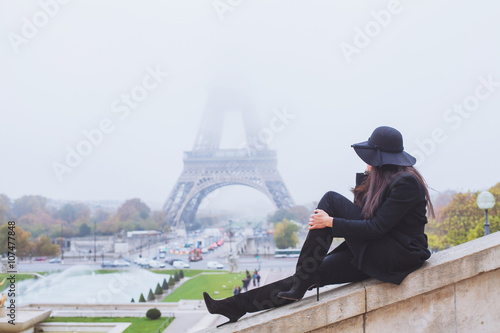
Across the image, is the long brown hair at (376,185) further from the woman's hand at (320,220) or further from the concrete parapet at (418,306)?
the concrete parapet at (418,306)

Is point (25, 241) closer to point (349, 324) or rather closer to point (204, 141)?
point (204, 141)

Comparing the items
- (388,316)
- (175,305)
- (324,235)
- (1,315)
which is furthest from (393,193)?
(175,305)

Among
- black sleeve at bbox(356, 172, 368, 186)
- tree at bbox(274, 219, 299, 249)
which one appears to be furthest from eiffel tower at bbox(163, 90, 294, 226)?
black sleeve at bbox(356, 172, 368, 186)

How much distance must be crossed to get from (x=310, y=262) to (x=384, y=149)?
0.96 metres

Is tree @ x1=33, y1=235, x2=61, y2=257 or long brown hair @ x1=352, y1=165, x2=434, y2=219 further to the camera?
tree @ x1=33, y1=235, x2=61, y2=257

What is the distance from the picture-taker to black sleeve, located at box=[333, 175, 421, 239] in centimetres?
303

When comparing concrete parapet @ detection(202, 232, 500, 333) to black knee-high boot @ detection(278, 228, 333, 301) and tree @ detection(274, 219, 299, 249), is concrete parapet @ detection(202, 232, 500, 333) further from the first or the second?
tree @ detection(274, 219, 299, 249)

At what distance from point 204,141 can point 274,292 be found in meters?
60.1

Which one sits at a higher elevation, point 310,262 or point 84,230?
point 310,262

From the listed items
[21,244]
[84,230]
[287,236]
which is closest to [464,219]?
[287,236]

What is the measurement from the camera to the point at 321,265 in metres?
3.31

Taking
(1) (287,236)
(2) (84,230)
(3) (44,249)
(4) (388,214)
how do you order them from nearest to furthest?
(4) (388,214) → (3) (44,249) → (1) (287,236) → (2) (84,230)

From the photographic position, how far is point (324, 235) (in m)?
3.22

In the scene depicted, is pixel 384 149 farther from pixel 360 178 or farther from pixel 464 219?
pixel 464 219
